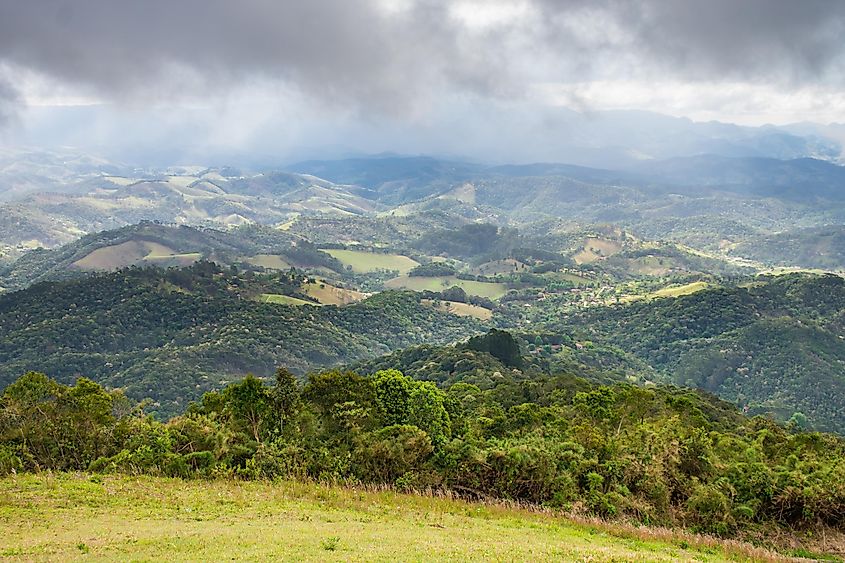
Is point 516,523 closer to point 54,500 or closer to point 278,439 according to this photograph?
point 278,439

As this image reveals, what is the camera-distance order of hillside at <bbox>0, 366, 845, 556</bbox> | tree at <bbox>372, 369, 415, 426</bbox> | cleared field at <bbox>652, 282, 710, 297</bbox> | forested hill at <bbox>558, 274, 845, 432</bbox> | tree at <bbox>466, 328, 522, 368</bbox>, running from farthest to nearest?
cleared field at <bbox>652, 282, 710, 297</bbox> → forested hill at <bbox>558, 274, 845, 432</bbox> → tree at <bbox>466, 328, 522, 368</bbox> → tree at <bbox>372, 369, 415, 426</bbox> → hillside at <bbox>0, 366, 845, 556</bbox>

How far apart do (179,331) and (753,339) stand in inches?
5018

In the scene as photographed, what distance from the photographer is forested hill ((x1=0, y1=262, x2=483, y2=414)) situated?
106 metres

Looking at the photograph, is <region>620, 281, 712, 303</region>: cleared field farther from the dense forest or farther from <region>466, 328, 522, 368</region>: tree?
the dense forest

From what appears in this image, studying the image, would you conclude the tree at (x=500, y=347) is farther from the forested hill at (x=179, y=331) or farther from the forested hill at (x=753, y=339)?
the forested hill at (x=179, y=331)

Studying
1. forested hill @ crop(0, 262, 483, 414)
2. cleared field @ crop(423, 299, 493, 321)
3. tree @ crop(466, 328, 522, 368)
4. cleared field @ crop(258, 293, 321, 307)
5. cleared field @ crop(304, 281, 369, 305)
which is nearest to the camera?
tree @ crop(466, 328, 522, 368)

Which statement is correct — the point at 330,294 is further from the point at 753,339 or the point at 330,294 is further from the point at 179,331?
the point at 753,339

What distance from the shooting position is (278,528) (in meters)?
20.2

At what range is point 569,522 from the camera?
25031mm

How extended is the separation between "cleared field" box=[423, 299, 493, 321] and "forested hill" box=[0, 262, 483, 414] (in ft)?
27.8

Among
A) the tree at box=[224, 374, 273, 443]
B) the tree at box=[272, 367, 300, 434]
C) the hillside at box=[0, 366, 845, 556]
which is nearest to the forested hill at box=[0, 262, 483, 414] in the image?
the tree at box=[224, 374, 273, 443]

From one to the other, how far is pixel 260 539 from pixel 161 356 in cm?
10360

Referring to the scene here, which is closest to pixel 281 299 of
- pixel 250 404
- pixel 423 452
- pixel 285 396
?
pixel 250 404

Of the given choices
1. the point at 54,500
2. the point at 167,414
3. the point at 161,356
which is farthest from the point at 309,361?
the point at 54,500
